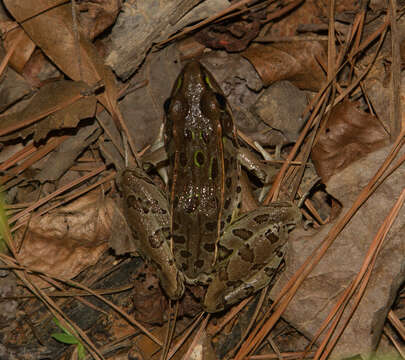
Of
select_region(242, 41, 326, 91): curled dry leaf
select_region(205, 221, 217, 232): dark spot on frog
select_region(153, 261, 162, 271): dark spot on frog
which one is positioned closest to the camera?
select_region(205, 221, 217, 232): dark spot on frog

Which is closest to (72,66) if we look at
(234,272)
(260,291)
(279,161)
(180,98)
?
(180,98)

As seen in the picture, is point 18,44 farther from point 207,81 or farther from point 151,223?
point 151,223

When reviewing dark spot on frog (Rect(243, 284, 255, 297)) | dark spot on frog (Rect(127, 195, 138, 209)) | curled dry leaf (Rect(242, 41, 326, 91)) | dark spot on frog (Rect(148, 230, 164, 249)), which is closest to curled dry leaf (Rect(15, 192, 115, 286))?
dark spot on frog (Rect(127, 195, 138, 209))

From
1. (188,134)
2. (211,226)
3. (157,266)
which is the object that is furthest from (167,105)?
(157,266)

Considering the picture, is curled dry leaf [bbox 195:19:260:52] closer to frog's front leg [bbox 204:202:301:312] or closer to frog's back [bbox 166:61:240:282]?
frog's back [bbox 166:61:240:282]

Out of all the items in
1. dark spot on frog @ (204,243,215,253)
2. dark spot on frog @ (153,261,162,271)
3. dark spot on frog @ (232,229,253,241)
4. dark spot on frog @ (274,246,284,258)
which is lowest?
dark spot on frog @ (274,246,284,258)

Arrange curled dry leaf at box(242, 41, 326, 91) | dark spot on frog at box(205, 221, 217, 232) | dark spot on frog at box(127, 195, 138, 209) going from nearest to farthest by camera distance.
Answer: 1. dark spot on frog at box(205, 221, 217, 232)
2. dark spot on frog at box(127, 195, 138, 209)
3. curled dry leaf at box(242, 41, 326, 91)

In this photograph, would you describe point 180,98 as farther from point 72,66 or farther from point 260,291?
point 260,291
